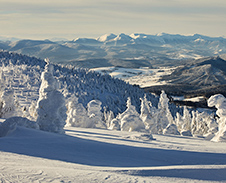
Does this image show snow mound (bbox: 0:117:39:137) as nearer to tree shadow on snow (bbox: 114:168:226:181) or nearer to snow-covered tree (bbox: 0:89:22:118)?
tree shadow on snow (bbox: 114:168:226:181)

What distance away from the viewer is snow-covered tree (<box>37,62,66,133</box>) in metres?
19.6

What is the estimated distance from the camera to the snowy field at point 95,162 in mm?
9672

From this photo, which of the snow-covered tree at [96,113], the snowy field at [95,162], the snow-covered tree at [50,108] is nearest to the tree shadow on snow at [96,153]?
the snowy field at [95,162]

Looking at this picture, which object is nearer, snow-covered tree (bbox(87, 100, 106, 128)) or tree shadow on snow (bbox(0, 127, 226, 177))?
tree shadow on snow (bbox(0, 127, 226, 177))

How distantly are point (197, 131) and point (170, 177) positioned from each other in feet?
203

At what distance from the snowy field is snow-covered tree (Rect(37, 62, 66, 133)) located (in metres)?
3.20

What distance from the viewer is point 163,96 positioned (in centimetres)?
5372

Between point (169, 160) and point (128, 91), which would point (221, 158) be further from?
point (128, 91)

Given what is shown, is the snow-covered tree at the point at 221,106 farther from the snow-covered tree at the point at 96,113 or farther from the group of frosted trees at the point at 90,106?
the snow-covered tree at the point at 96,113

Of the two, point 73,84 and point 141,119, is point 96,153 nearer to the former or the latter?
point 141,119

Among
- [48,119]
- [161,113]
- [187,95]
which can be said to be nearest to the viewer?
[48,119]

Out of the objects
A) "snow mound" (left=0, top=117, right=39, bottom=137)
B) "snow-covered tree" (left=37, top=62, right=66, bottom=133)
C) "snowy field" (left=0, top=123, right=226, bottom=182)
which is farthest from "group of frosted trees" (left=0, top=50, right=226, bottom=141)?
"snowy field" (left=0, top=123, right=226, bottom=182)

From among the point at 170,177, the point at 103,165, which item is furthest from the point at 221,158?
the point at 103,165

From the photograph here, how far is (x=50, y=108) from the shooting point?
64.9 ft
